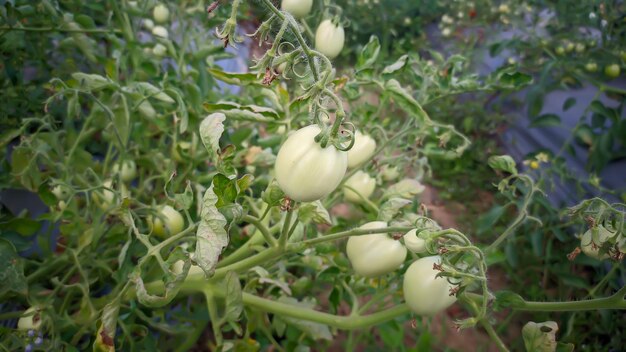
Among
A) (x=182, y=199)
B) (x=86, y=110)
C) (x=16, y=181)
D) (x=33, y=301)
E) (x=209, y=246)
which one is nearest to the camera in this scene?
(x=209, y=246)

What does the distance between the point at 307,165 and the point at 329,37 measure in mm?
366

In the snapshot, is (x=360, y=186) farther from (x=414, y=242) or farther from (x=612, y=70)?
(x=612, y=70)

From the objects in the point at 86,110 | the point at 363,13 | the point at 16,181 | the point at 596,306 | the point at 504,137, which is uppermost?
the point at 596,306

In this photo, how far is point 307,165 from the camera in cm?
33

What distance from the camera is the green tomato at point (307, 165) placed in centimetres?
33

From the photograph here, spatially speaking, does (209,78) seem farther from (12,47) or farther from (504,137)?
(504,137)

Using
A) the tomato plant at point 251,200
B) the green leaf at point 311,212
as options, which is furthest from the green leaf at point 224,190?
the green leaf at point 311,212

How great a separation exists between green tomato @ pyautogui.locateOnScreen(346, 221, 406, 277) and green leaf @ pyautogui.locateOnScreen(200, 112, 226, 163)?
0.72 feet

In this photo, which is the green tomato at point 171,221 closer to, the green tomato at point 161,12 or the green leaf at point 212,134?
the green leaf at point 212,134

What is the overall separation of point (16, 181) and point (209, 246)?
53cm

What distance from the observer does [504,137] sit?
1.89m

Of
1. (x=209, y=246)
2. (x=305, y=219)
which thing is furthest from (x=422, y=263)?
(x=209, y=246)

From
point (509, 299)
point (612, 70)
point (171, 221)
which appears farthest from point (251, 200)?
point (612, 70)

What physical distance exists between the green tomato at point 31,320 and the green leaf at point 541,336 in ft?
1.86
